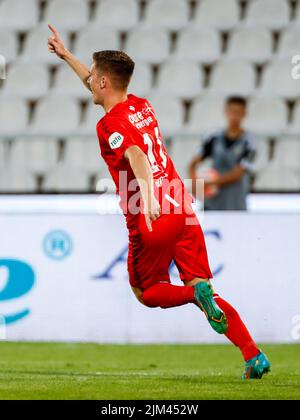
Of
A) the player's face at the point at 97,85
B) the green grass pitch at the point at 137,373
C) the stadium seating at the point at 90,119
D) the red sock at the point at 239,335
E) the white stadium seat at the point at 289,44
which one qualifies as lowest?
the green grass pitch at the point at 137,373

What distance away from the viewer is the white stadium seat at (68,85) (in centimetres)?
1455

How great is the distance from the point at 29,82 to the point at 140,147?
28.7 ft

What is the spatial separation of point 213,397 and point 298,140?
315 inches

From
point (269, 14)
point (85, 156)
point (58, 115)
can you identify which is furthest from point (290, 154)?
point (58, 115)

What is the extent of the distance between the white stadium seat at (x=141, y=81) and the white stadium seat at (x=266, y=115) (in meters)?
1.46

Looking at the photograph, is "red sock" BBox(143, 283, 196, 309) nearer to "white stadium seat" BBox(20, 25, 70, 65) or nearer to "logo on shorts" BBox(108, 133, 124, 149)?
"logo on shorts" BBox(108, 133, 124, 149)

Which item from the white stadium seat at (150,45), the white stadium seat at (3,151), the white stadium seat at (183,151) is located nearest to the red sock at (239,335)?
the white stadium seat at (183,151)

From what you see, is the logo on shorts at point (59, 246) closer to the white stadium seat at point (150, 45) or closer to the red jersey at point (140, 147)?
the red jersey at point (140, 147)

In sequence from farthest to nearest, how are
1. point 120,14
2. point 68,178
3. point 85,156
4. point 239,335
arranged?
point 120,14
point 85,156
point 68,178
point 239,335

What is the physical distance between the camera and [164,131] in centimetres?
1380

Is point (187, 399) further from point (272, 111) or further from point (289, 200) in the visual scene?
point (272, 111)

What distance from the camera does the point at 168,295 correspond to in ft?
21.1

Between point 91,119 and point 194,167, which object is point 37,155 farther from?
point 194,167

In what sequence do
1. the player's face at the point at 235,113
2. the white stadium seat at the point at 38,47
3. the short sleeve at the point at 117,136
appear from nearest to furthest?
the short sleeve at the point at 117,136 → the player's face at the point at 235,113 → the white stadium seat at the point at 38,47
